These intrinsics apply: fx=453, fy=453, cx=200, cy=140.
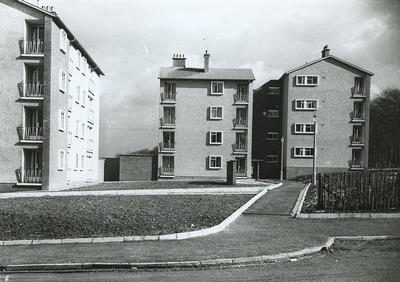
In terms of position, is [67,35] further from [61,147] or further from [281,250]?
[281,250]

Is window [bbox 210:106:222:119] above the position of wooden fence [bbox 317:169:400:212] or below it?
above

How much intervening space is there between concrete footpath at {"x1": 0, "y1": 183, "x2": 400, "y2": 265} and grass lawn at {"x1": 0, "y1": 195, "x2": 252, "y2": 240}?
124 centimetres

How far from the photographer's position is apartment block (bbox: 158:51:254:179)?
4925 centimetres

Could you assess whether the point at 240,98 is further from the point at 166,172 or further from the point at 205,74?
the point at 166,172

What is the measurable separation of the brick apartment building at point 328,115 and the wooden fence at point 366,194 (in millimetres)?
32233

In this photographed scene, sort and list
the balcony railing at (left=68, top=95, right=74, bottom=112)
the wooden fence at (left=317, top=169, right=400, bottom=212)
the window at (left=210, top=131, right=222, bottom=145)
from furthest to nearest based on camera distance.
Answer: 1. the window at (left=210, top=131, right=222, bottom=145)
2. the balcony railing at (left=68, top=95, right=74, bottom=112)
3. the wooden fence at (left=317, top=169, right=400, bottom=212)

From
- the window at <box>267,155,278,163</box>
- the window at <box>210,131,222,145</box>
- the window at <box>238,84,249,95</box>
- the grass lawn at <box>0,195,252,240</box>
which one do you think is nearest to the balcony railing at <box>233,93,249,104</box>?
the window at <box>238,84,249,95</box>

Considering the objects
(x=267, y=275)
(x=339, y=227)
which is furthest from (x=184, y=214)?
(x=267, y=275)

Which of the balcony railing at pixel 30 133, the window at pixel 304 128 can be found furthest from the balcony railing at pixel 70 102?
the window at pixel 304 128

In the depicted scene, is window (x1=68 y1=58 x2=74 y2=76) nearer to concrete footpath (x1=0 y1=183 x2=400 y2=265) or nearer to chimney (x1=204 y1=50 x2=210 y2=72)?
chimney (x1=204 y1=50 x2=210 y2=72)

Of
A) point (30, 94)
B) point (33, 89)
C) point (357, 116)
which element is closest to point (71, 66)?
point (33, 89)

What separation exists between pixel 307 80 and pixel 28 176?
32.4 m

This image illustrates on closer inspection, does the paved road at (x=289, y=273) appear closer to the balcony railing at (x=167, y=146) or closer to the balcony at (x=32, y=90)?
the balcony at (x=32, y=90)

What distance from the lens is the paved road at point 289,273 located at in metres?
8.25
